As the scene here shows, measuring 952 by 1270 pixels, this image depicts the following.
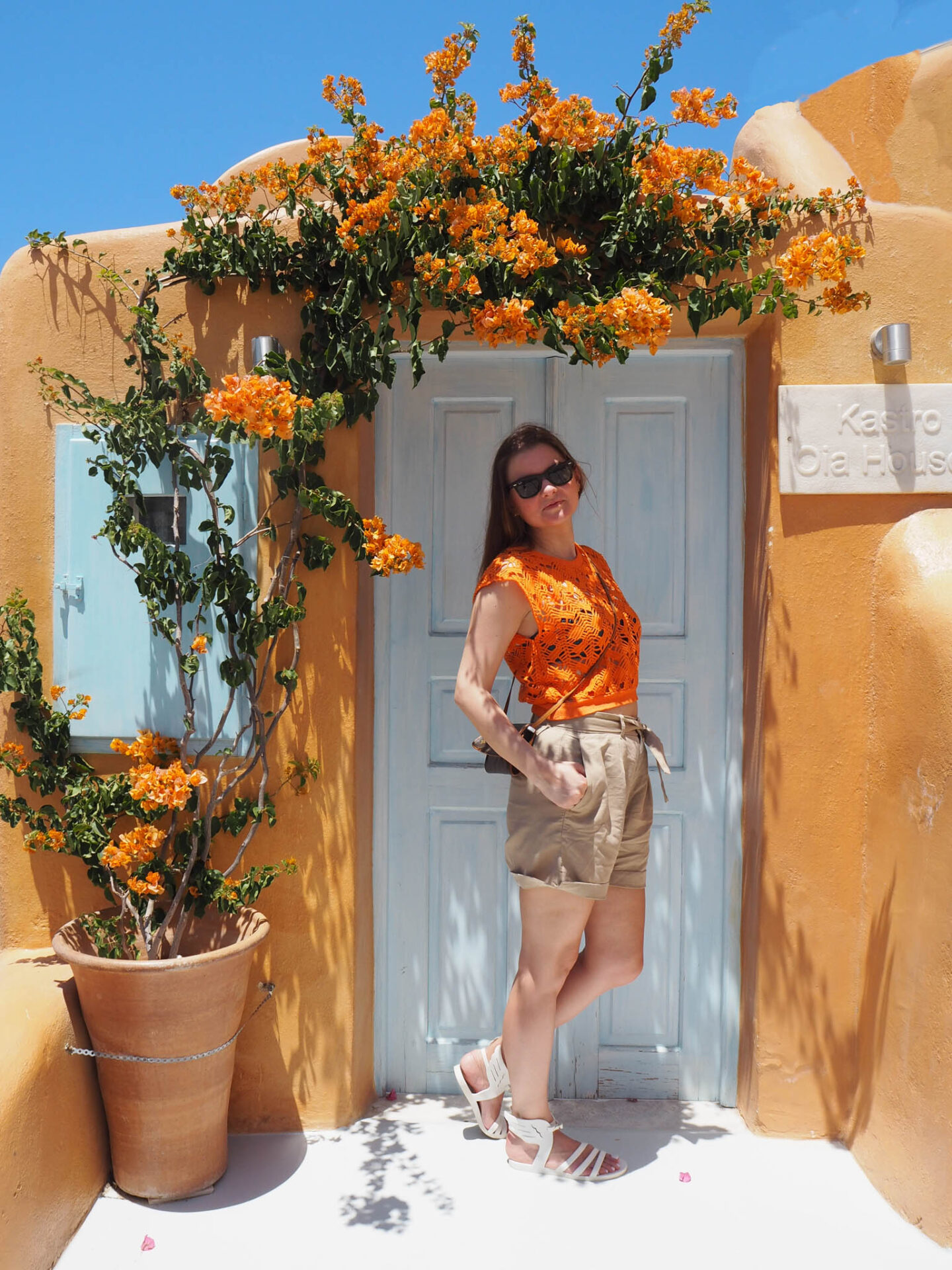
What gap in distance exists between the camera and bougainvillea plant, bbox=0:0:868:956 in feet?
8.46

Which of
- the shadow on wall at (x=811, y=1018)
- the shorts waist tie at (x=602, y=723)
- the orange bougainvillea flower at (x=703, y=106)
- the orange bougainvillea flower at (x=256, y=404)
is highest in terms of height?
the orange bougainvillea flower at (x=703, y=106)

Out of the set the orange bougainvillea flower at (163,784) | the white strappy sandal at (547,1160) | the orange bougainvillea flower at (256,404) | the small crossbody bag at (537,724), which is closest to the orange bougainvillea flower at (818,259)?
the small crossbody bag at (537,724)

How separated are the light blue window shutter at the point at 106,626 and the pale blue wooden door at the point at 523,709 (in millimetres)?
566

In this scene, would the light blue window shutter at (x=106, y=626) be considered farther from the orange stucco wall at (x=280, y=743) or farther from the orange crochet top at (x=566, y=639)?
the orange crochet top at (x=566, y=639)

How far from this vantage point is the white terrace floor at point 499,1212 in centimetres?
230

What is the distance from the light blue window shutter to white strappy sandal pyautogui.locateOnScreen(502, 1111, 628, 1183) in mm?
1366

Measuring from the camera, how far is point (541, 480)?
2.48m

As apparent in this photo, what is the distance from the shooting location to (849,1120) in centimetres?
276

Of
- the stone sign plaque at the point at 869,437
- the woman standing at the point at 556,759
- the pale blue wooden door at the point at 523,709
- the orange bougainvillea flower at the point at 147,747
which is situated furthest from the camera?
the pale blue wooden door at the point at 523,709

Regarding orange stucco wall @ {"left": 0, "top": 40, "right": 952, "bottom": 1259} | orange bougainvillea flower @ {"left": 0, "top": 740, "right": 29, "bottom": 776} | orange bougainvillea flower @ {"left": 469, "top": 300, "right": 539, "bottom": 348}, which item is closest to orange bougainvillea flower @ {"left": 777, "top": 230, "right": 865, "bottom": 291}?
orange stucco wall @ {"left": 0, "top": 40, "right": 952, "bottom": 1259}

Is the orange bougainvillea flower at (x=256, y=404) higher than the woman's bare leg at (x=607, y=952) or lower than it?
higher

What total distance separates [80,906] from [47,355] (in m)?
1.65

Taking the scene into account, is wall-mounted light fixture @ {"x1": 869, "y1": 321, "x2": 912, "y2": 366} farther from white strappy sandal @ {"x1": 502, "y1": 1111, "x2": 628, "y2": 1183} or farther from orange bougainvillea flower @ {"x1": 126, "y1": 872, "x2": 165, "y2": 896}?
orange bougainvillea flower @ {"x1": 126, "y1": 872, "x2": 165, "y2": 896}

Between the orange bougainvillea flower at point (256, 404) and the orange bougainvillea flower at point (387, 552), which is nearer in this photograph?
the orange bougainvillea flower at point (256, 404)
